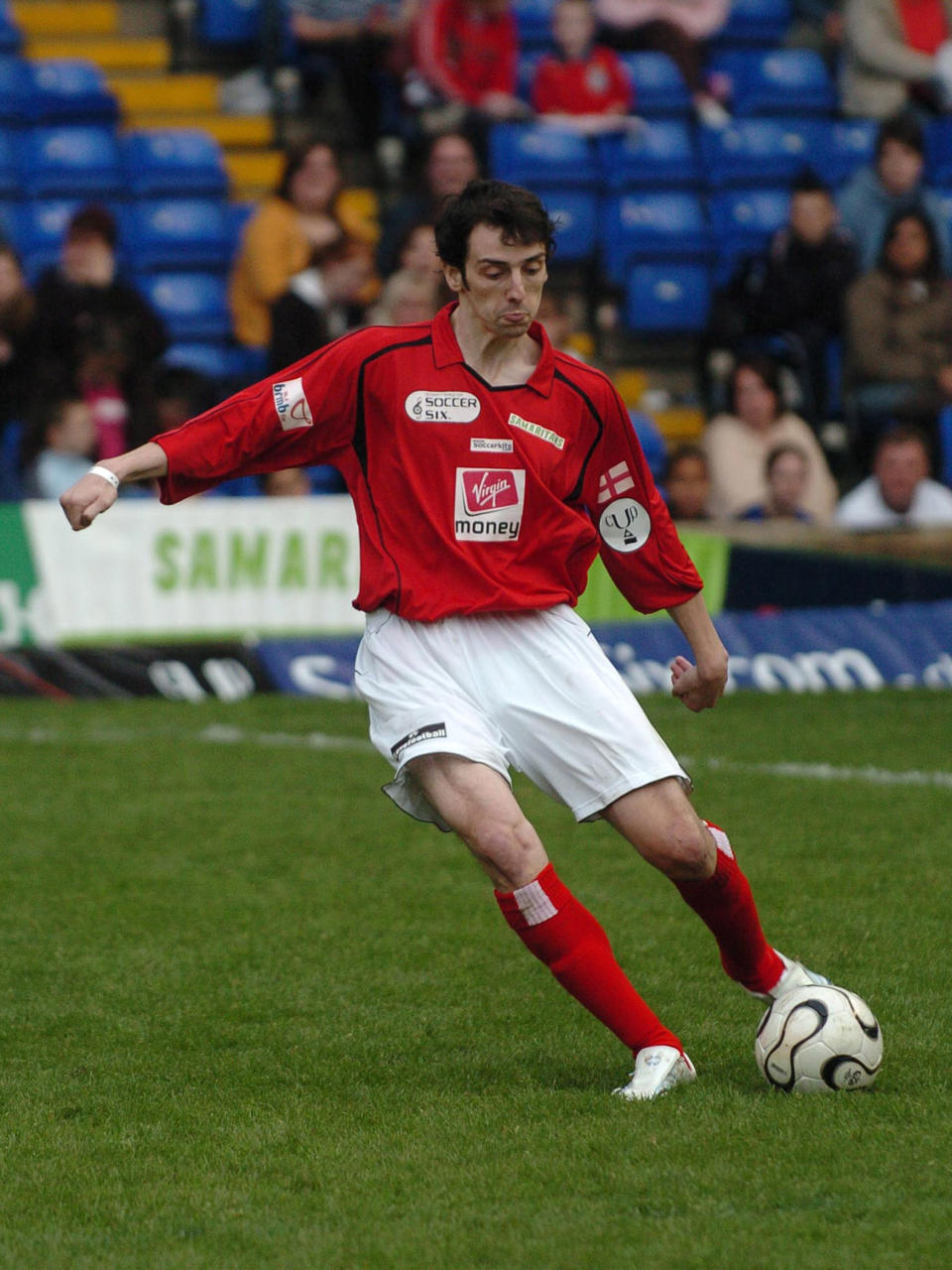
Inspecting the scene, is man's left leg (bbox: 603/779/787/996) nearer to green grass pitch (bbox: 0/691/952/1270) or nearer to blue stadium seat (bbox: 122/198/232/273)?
green grass pitch (bbox: 0/691/952/1270)

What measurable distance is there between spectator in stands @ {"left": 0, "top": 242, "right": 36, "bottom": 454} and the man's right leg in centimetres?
813

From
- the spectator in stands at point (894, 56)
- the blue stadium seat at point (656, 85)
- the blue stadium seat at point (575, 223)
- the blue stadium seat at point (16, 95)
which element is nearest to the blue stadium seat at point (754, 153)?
the blue stadium seat at point (656, 85)

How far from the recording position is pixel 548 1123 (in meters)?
4.68

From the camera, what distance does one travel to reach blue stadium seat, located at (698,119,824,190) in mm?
15992

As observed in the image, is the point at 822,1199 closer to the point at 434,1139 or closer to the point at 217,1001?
→ the point at 434,1139

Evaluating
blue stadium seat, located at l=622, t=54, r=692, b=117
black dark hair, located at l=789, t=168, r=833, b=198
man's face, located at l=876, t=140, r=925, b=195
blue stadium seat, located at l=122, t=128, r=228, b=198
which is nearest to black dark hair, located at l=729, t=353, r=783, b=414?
black dark hair, located at l=789, t=168, r=833, b=198

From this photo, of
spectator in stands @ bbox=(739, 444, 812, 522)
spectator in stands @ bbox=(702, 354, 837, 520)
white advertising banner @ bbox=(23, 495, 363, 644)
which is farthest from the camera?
spectator in stands @ bbox=(702, 354, 837, 520)

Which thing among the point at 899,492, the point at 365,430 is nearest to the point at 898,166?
the point at 899,492

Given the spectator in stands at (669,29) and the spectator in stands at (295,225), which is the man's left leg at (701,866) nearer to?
the spectator in stands at (295,225)

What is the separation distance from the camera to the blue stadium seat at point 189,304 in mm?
14531

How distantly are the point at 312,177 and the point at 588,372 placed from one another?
28.6 feet

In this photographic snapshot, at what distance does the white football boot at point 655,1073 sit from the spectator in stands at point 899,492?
7.85m

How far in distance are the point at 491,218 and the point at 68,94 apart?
11050 millimetres

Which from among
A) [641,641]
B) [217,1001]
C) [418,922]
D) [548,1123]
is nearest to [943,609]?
[641,641]
